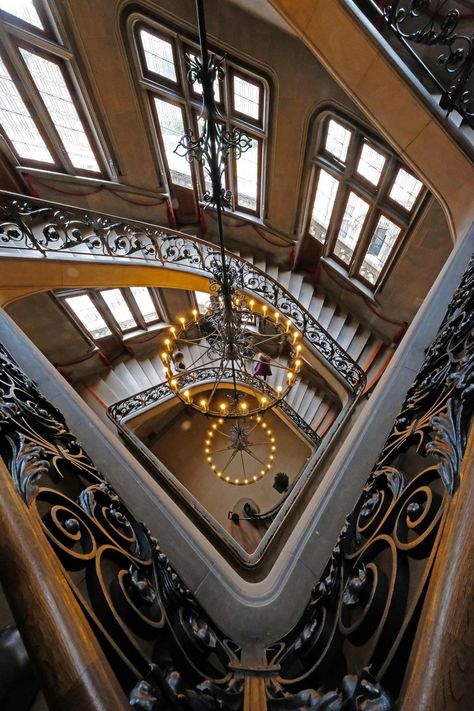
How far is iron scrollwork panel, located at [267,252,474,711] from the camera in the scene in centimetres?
86

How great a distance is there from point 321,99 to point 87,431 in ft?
21.6

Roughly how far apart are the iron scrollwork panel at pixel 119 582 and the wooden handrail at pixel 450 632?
0.64m

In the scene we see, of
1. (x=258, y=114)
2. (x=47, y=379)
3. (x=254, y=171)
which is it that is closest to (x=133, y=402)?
(x=47, y=379)

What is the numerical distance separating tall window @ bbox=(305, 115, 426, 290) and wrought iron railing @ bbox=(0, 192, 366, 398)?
2031 millimetres

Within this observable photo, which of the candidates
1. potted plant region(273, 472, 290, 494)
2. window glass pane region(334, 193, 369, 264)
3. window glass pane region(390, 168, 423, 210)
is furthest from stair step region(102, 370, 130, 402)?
window glass pane region(390, 168, 423, 210)

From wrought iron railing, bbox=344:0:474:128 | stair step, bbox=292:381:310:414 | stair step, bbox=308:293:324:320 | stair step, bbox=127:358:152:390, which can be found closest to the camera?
wrought iron railing, bbox=344:0:474:128

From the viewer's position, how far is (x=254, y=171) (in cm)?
753

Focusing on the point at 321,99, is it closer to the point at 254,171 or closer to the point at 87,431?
the point at 254,171

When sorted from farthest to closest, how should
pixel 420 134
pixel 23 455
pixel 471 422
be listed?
pixel 420 134, pixel 23 455, pixel 471 422

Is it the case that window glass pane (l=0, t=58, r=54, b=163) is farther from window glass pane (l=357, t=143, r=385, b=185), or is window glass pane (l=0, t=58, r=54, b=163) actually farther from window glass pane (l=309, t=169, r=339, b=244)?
window glass pane (l=357, t=143, r=385, b=185)

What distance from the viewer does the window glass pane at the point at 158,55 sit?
5.73 metres

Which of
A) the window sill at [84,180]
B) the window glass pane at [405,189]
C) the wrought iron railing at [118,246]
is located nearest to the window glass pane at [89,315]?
the wrought iron railing at [118,246]

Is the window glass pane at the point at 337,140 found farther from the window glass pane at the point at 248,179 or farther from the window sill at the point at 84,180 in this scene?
the window sill at the point at 84,180

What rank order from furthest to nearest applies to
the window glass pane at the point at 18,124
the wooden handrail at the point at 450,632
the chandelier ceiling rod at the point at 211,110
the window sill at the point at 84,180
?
1. the window sill at the point at 84,180
2. the window glass pane at the point at 18,124
3. the chandelier ceiling rod at the point at 211,110
4. the wooden handrail at the point at 450,632
